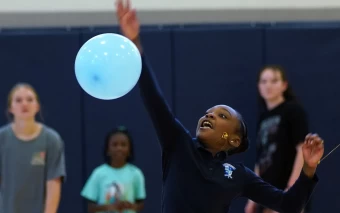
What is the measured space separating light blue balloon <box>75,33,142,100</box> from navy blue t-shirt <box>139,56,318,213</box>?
13 cm

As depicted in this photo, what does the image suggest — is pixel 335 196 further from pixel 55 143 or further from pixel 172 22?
pixel 55 143

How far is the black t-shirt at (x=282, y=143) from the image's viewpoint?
15.5 feet

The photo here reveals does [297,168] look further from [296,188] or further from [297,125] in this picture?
[296,188]

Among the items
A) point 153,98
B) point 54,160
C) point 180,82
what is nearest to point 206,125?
point 153,98

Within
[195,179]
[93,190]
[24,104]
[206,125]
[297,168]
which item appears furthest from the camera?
[93,190]

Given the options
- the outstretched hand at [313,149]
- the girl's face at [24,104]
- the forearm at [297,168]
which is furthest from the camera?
the forearm at [297,168]

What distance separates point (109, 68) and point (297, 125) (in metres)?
2.07

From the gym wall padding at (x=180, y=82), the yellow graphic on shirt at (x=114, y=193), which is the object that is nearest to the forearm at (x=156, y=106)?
the yellow graphic on shirt at (x=114, y=193)

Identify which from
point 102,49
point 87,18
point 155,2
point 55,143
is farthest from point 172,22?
point 102,49

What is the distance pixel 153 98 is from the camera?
2783 mm

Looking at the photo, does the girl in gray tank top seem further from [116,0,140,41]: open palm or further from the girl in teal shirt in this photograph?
[116,0,140,41]: open palm

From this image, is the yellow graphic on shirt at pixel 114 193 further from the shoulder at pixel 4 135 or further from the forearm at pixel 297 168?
the forearm at pixel 297 168

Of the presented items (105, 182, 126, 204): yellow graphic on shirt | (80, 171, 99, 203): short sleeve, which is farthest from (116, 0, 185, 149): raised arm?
(80, 171, 99, 203): short sleeve

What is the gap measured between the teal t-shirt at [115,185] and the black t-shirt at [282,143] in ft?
2.93
